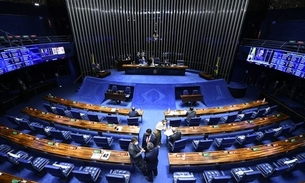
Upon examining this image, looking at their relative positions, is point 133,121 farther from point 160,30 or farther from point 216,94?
point 160,30

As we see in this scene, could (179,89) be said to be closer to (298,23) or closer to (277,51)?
(277,51)

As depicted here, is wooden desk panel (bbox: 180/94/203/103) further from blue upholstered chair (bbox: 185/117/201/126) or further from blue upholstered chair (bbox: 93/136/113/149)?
blue upholstered chair (bbox: 93/136/113/149)

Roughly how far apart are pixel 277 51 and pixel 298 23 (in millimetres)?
3415

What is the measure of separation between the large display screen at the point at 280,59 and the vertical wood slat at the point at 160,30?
191cm

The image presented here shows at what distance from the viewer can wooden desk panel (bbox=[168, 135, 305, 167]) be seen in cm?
537

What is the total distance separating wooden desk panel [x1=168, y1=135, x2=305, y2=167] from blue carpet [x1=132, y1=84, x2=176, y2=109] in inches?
203

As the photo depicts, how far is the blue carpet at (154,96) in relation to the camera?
35.7ft

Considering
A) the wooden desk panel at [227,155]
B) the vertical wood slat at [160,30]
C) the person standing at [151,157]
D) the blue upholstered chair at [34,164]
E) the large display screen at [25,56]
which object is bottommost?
the blue upholstered chair at [34,164]

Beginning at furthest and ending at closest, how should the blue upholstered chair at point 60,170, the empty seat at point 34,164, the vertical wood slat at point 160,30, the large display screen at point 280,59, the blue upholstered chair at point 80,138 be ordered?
1. the vertical wood slat at point 160,30
2. the large display screen at point 280,59
3. the blue upholstered chair at point 80,138
4. the empty seat at point 34,164
5. the blue upholstered chair at point 60,170

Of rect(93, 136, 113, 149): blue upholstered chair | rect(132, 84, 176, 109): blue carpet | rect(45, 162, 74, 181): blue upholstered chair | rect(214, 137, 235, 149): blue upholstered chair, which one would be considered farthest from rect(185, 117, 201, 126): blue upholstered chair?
rect(45, 162, 74, 181): blue upholstered chair

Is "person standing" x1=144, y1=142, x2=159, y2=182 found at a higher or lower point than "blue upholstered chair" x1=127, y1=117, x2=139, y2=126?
higher

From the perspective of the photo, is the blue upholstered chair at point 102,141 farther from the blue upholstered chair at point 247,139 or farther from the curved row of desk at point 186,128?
the blue upholstered chair at point 247,139

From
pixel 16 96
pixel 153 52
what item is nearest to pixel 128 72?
pixel 153 52

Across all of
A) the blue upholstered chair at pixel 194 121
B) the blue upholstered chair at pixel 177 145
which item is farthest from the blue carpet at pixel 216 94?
the blue upholstered chair at pixel 177 145
